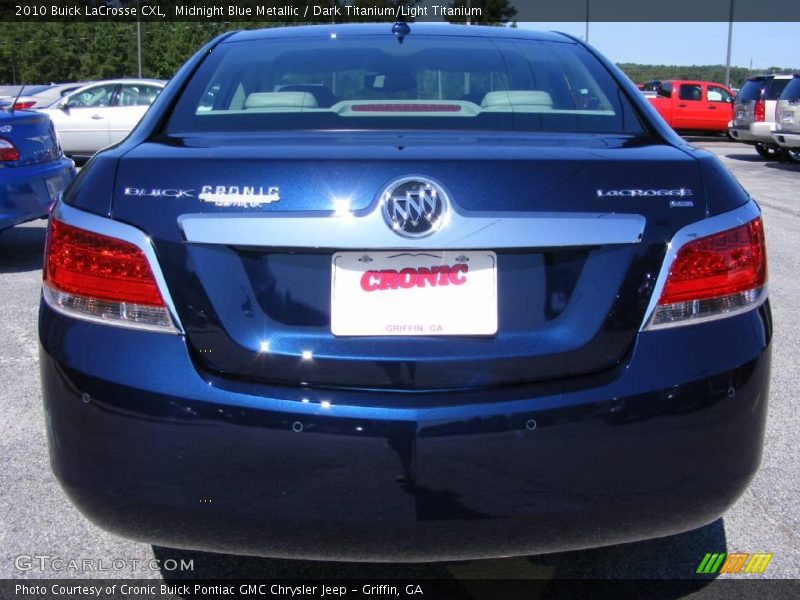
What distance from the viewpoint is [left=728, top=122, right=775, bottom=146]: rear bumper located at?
53.5ft

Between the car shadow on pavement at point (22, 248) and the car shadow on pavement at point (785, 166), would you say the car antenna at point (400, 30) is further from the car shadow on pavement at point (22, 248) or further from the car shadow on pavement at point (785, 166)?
the car shadow on pavement at point (785, 166)

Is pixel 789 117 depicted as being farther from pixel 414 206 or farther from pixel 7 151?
pixel 414 206

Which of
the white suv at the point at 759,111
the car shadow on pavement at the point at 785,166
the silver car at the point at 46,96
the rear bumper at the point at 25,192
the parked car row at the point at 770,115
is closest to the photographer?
the rear bumper at the point at 25,192

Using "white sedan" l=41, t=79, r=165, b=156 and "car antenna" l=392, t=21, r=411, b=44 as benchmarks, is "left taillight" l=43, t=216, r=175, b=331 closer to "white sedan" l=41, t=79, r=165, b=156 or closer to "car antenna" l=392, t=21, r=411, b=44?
"car antenna" l=392, t=21, r=411, b=44

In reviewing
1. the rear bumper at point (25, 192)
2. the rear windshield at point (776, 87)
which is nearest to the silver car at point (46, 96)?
the rear bumper at point (25, 192)

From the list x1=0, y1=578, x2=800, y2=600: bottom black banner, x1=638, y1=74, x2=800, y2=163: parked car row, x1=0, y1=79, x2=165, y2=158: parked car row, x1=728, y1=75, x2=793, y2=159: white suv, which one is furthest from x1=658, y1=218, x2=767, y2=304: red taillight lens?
x1=728, y1=75, x2=793, y2=159: white suv

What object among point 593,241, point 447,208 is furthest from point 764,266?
point 447,208

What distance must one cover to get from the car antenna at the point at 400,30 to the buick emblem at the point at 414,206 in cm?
127

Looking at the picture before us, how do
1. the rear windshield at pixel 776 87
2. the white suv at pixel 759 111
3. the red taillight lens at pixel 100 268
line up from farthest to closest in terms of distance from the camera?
the rear windshield at pixel 776 87 < the white suv at pixel 759 111 < the red taillight lens at pixel 100 268

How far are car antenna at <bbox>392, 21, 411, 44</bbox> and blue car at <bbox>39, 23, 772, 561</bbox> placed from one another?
110cm

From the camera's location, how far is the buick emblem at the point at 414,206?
5.78 ft

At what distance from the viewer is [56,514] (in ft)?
9.29

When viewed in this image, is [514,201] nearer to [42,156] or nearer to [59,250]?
[59,250]

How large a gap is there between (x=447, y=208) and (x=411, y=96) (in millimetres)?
1066
